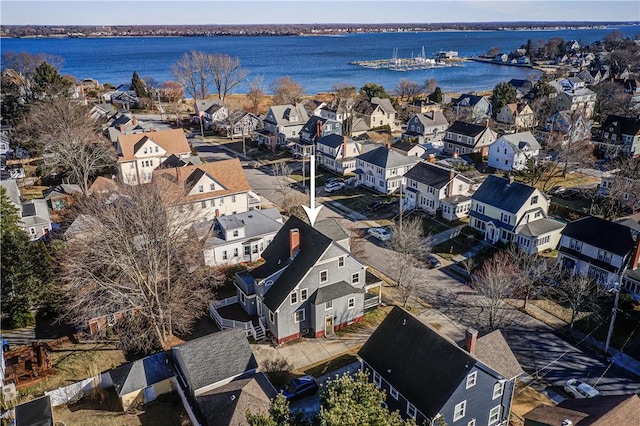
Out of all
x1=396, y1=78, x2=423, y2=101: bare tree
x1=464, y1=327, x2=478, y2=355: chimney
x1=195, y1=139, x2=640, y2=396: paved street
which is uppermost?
x1=396, y1=78, x2=423, y2=101: bare tree

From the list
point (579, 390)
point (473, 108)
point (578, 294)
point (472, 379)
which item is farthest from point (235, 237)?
point (473, 108)

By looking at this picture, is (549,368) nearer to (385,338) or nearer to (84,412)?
(385,338)

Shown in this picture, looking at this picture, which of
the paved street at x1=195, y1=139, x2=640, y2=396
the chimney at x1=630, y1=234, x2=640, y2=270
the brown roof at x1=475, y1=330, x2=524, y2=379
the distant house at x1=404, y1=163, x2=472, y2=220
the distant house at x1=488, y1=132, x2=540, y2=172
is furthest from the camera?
the distant house at x1=488, y1=132, x2=540, y2=172

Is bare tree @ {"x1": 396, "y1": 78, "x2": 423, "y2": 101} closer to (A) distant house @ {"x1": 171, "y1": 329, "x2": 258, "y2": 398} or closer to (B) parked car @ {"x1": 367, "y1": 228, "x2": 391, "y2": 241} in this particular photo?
(B) parked car @ {"x1": 367, "y1": 228, "x2": 391, "y2": 241}

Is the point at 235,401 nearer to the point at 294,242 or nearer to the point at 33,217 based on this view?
the point at 294,242

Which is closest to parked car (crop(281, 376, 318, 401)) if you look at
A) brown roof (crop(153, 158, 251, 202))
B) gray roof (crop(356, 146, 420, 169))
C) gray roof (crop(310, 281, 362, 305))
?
gray roof (crop(310, 281, 362, 305))

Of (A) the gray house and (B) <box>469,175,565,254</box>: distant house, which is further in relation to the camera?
Result: (B) <box>469,175,565,254</box>: distant house
